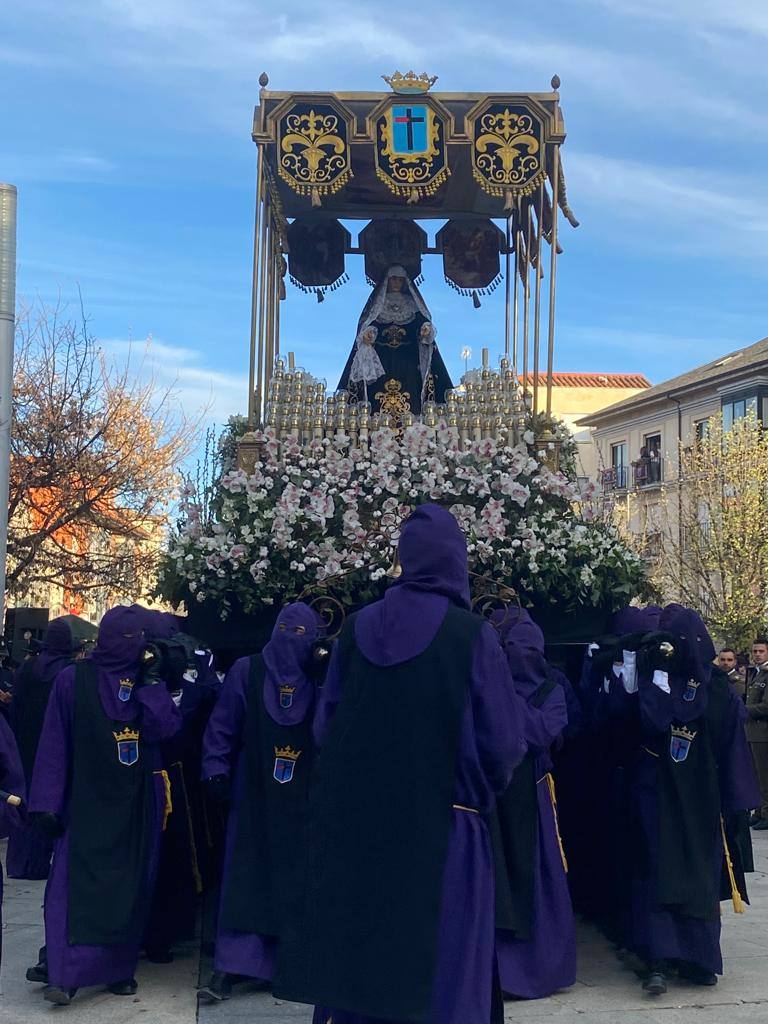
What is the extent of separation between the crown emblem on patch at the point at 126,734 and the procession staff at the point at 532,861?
1788mm

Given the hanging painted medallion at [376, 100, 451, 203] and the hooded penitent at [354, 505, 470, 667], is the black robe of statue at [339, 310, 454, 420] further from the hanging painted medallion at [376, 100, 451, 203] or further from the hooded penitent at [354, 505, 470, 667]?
the hooded penitent at [354, 505, 470, 667]

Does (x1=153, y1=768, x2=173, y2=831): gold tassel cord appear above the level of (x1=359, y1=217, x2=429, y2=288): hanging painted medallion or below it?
below

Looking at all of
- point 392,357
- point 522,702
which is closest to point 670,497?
point 392,357

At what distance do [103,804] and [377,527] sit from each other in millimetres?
2547

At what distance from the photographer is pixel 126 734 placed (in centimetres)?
643

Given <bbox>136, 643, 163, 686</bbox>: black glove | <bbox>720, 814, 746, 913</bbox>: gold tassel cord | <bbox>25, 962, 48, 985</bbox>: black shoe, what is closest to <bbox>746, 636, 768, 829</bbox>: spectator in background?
<bbox>720, 814, 746, 913</bbox>: gold tassel cord

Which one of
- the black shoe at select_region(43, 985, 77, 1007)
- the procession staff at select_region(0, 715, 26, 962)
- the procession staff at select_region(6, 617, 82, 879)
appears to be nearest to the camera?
the procession staff at select_region(0, 715, 26, 962)

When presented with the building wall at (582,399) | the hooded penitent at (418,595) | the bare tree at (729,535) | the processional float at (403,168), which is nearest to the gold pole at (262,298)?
the processional float at (403,168)

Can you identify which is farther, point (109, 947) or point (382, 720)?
point (109, 947)

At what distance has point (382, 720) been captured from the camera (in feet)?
14.1

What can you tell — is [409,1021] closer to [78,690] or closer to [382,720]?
[382,720]

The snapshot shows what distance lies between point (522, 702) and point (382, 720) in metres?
2.20

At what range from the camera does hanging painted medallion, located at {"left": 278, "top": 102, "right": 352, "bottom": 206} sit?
1006 centimetres

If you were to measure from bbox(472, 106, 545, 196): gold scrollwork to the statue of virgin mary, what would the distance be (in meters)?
1.62
